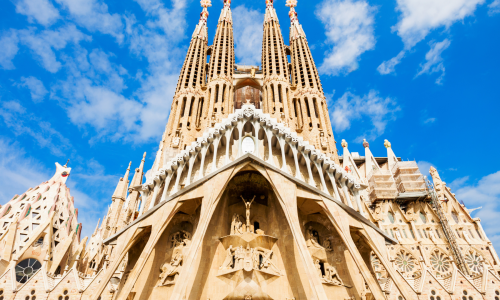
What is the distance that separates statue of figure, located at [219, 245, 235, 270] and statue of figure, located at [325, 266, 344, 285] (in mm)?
4768

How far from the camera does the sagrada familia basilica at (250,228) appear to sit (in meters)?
14.6

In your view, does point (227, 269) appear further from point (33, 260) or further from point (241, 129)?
point (33, 260)

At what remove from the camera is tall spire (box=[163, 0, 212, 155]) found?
22422mm

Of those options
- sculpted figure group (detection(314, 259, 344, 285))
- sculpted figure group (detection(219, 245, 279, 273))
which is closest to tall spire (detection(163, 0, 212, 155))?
sculpted figure group (detection(219, 245, 279, 273))

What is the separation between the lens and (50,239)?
22125 mm

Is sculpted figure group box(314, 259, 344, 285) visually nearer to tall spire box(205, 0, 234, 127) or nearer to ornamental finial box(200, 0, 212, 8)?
tall spire box(205, 0, 234, 127)

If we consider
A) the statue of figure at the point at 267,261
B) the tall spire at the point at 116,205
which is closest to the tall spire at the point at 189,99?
the tall spire at the point at 116,205

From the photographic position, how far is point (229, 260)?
50.3 ft

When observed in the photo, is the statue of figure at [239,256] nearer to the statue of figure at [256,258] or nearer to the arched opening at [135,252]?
the statue of figure at [256,258]

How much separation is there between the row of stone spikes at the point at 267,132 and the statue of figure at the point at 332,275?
4.87 meters

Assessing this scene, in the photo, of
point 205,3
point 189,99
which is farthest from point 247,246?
point 205,3

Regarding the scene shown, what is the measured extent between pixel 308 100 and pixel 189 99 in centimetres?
979

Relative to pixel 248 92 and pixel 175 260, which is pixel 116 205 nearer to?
pixel 175 260

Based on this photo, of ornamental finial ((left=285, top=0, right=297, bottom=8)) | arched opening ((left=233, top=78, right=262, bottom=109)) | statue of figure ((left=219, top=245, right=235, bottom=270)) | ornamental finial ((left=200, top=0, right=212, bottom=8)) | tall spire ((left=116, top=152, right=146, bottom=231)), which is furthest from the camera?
ornamental finial ((left=200, top=0, right=212, bottom=8))
